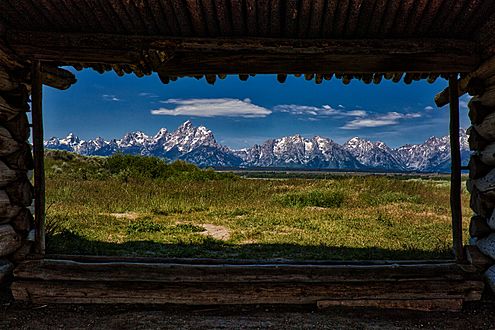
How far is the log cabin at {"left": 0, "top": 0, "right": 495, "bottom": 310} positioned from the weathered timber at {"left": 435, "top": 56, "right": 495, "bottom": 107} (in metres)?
0.02

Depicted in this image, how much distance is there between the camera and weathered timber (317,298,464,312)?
4555 mm

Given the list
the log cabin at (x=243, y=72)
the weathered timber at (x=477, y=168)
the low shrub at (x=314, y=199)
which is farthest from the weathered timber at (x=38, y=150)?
the low shrub at (x=314, y=199)

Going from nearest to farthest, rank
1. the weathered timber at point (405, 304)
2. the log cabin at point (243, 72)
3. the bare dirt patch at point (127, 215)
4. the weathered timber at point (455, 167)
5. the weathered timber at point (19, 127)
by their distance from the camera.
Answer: the log cabin at point (243, 72)
the weathered timber at point (405, 304)
the weathered timber at point (19, 127)
the weathered timber at point (455, 167)
the bare dirt patch at point (127, 215)

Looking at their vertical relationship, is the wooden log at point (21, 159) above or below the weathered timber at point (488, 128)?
below

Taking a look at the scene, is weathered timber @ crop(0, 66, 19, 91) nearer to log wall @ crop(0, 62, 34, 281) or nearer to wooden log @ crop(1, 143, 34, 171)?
log wall @ crop(0, 62, 34, 281)

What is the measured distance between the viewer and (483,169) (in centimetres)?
487

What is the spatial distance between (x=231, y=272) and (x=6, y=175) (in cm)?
309

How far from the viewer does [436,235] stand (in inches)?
374

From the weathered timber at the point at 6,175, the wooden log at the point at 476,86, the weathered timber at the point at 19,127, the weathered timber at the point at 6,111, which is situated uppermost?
the wooden log at the point at 476,86

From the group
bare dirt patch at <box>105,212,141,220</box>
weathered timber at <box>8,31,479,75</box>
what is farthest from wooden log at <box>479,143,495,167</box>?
bare dirt patch at <box>105,212,141,220</box>

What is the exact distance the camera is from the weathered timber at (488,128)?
179 inches

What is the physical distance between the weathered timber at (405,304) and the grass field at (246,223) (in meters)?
2.70

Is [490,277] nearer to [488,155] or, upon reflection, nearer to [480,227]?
[480,227]

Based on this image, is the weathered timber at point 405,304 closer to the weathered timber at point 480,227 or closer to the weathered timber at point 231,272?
the weathered timber at point 231,272
